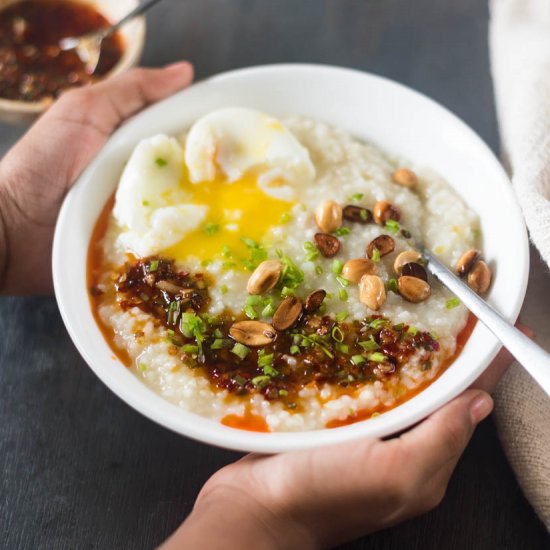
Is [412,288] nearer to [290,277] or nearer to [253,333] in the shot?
[290,277]

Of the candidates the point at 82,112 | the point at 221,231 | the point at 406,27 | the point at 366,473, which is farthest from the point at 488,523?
the point at 406,27

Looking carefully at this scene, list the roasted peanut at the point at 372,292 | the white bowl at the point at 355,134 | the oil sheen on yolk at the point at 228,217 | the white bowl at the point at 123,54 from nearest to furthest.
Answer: the white bowl at the point at 355,134 < the roasted peanut at the point at 372,292 < the oil sheen on yolk at the point at 228,217 < the white bowl at the point at 123,54

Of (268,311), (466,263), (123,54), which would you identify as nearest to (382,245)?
(466,263)

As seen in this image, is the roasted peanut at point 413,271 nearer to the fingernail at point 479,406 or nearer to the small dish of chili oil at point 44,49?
the fingernail at point 479,406

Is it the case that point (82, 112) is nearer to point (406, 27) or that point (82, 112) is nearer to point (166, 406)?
point (166, 406)

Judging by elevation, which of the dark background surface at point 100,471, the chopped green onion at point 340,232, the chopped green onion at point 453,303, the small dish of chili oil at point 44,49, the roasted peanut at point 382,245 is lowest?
the dark background surface at point 100,471

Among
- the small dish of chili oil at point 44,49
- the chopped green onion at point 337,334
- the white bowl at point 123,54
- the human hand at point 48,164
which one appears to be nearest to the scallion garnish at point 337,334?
the chopped green onion at point 337,334

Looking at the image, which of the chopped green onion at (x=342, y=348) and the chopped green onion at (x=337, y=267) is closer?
the chopped green onion at (x=342, y=348)
